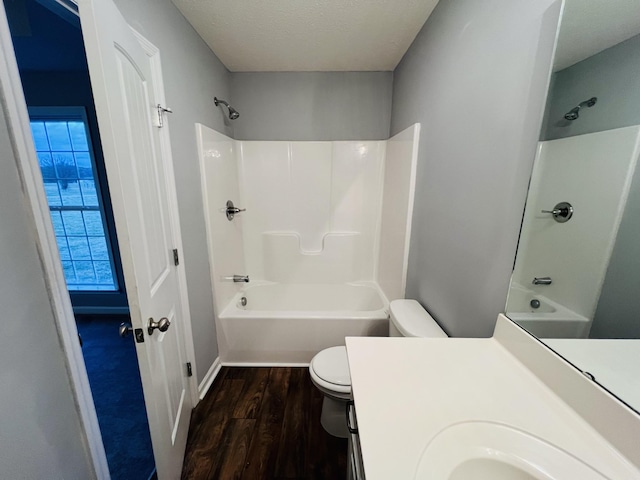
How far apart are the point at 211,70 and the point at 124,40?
1.15 metres

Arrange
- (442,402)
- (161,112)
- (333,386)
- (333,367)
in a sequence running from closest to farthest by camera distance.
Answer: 1. (442,402)
2. (161,112)
3. (333,386)
4. (333,367)

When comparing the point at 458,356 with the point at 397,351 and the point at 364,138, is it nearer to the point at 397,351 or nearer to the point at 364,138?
the point at 397,351

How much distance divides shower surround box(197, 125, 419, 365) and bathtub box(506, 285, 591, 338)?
986mm

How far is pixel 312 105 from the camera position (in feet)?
7.67

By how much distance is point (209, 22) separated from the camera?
1.52 metres

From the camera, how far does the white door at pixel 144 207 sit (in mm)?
713

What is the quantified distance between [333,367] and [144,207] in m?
1.28

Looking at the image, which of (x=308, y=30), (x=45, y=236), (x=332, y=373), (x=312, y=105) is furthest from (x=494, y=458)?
(x=312, y=105)

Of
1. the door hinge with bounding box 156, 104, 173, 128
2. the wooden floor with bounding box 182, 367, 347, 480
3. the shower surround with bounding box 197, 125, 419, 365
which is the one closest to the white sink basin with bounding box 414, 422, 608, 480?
the wooden floor with bounding box 182, 367, 347, 480

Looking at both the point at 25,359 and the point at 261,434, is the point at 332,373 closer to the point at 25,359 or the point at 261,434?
the point at 261,434

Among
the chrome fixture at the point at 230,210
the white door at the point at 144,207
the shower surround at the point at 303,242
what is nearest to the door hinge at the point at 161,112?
the white door at the point at 144,207

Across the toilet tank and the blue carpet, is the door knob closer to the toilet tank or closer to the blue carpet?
the blue carpet

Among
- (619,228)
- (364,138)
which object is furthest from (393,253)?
(619,228)

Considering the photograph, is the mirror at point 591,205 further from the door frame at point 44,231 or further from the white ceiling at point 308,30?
the door frame at point 44,231
